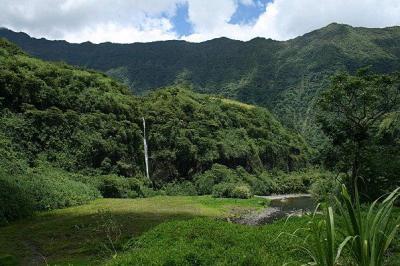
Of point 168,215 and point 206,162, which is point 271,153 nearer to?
point 206,162

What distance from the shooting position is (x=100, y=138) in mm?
87188

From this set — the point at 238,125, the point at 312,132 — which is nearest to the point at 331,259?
the point at 238,125

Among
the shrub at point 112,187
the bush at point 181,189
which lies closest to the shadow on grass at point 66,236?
the shrub at point 112,187

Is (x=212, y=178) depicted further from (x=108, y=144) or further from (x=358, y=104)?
(x=358, y=104)

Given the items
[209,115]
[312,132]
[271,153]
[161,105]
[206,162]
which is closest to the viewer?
[206,162]

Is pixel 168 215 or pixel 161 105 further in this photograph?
pixel 161 105

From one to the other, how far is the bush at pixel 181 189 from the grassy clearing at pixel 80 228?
77.1ft

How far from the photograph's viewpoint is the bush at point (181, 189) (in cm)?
9325

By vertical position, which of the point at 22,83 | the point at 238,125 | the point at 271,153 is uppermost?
the point at 22,83

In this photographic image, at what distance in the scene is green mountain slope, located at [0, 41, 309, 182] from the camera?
257ft

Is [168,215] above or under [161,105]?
under

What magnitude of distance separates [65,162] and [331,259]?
251 ft

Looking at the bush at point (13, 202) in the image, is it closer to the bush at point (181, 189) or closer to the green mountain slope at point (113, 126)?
the green mountain slope at point (113, 126)

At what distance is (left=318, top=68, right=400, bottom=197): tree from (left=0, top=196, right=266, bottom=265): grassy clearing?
→ 1958 centimetres
